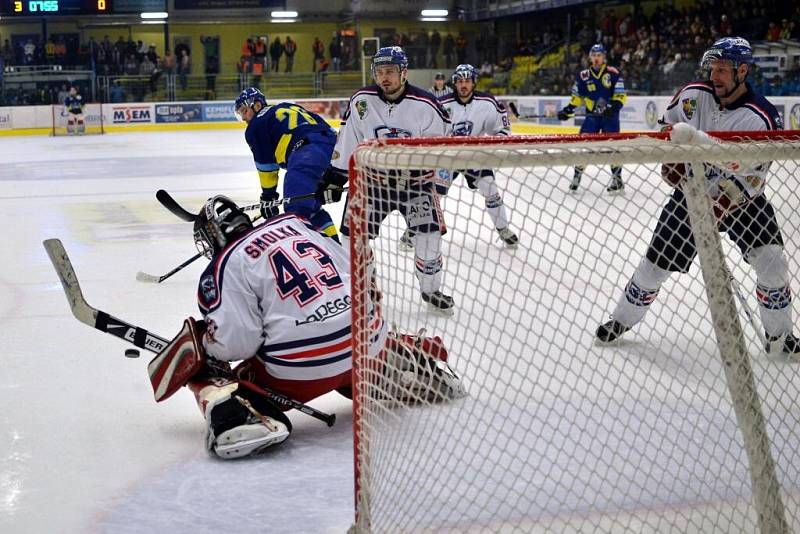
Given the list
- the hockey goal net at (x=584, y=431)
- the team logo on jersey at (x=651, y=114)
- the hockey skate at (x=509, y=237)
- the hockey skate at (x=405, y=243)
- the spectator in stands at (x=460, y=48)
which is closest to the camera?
the hockey goal net at (x=584, y=431)

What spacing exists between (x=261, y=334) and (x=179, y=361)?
0.25 metres

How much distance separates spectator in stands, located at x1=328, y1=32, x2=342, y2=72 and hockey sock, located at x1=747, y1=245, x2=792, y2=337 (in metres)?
21.2

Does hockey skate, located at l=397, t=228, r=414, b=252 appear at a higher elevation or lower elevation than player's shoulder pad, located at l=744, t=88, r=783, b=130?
lower

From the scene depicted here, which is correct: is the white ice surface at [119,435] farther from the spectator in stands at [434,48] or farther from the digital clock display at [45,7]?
the spectator in stands at [434,48]

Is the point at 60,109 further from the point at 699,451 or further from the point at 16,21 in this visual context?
the point at 699,451

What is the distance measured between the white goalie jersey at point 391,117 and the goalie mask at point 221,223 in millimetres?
1868

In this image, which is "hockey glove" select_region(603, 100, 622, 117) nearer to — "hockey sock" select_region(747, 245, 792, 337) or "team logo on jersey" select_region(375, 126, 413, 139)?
"team logo on jersey" select_region(375, 126, 413, 139)

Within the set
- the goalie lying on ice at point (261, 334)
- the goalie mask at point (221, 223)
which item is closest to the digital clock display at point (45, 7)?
the goalie mask at point (221, 223)

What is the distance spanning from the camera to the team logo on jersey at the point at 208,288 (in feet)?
9.21

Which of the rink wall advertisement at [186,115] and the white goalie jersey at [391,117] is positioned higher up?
the white goalie jersey at [391,117]

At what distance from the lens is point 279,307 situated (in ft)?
9.27

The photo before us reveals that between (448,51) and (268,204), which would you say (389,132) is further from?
(448,51)

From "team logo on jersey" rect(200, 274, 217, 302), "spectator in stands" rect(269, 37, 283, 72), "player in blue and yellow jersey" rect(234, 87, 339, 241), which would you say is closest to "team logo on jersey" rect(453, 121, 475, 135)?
"player in blue and yellow jersey" rect(234, 87, 339, 241)

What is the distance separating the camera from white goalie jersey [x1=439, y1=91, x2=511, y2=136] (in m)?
6.73
